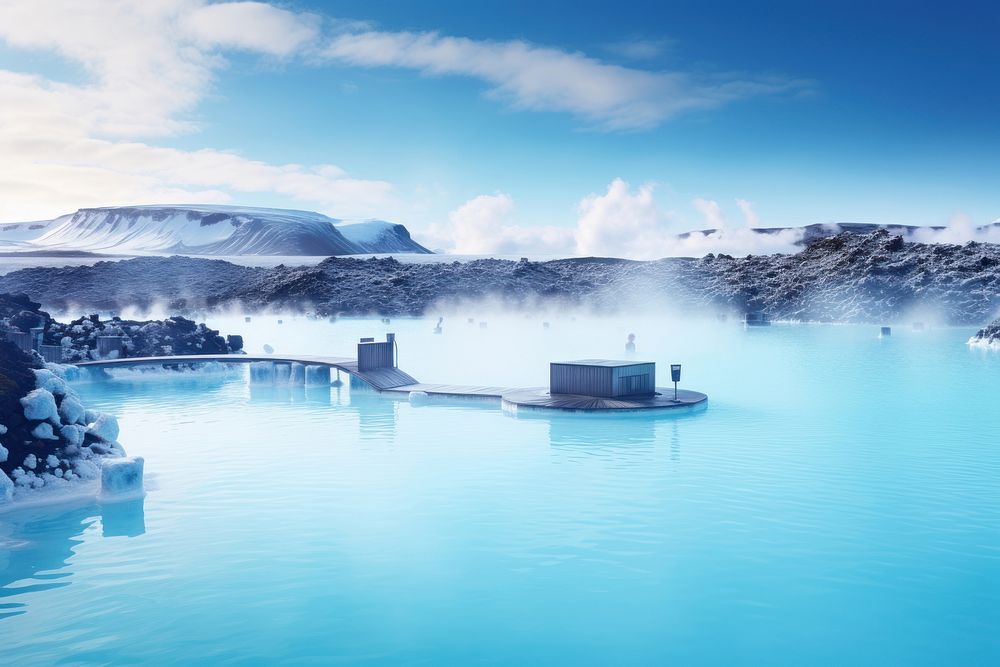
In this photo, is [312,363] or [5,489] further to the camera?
[312,363]

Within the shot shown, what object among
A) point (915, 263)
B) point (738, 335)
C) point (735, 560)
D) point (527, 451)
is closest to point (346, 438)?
point (527, 451)

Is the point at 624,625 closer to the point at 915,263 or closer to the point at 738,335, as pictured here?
the point at 738,335

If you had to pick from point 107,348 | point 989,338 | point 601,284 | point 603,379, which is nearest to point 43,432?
point 603,379

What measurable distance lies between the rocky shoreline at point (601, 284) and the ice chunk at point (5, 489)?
67.3 meters

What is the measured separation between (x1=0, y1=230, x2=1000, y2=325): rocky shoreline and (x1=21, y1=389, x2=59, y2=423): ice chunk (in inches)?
2608

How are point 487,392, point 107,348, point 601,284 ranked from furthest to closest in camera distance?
point 601,284, point 107,348, point 487,392

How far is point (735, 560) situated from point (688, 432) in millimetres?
7340

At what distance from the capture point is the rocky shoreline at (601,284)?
70.4 m

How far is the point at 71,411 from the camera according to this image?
13.0 m

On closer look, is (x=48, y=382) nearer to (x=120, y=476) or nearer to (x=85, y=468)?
(x=85, y=468)

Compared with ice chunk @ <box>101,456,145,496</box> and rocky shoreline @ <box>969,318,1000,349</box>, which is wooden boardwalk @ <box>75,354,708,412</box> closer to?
ice chunk @ <box>101,456,145,496</box>

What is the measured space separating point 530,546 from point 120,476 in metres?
6.29

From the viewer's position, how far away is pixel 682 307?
9481 cm

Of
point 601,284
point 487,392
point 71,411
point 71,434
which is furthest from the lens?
point 601,284
